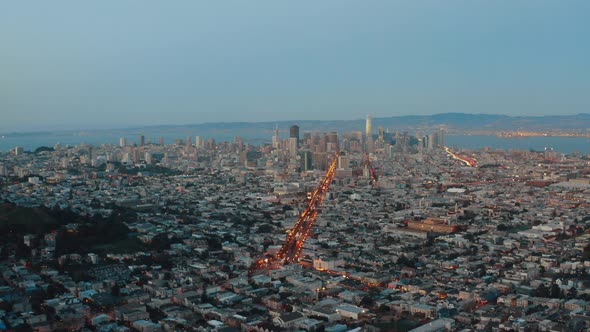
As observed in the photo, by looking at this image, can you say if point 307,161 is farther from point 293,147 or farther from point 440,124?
point 440,124

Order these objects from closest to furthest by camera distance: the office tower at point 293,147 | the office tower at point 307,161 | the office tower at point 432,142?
1. the office tower at point 307,161
2. the office tower at point 293,147
3. the office tower at point 432,142

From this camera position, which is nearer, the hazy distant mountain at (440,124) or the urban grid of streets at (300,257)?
the urban grid of streets at (300,257)

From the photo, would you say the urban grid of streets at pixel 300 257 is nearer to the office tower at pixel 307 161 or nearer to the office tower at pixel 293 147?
the office tower at pixel 307 161

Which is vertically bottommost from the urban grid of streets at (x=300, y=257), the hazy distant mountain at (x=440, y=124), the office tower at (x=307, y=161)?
the urban grid of streets at (x=300, y=257)

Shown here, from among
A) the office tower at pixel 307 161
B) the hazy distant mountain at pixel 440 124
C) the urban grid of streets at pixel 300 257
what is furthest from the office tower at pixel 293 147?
the hazy distant mountain at pixel 440 124

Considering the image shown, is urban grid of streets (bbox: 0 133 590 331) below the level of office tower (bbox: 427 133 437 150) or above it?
below

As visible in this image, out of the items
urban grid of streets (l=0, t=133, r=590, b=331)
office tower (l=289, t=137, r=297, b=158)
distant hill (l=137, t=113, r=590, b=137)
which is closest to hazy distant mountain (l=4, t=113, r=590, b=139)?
distant hill (l=137, t=113, r=590, b=137)

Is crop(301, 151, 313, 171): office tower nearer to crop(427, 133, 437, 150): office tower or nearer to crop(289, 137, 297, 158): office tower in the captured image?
crop(289, 137, 297, 158): office tower

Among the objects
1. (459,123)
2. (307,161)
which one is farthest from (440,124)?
(307,161)

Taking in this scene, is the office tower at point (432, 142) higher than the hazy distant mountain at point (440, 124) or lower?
lower

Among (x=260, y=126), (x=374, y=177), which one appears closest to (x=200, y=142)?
(x=374, y=177)

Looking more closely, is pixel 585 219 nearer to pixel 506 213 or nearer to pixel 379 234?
pixel 506 213
